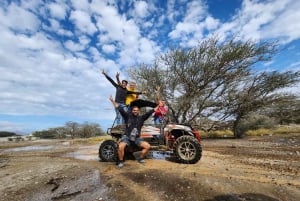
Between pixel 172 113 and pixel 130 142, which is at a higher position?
pixel 172 113

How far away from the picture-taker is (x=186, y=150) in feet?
25.2

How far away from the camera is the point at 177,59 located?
1905 centimetres

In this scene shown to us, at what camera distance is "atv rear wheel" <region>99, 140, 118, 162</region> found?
322 inches

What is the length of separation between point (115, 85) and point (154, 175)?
366 cm

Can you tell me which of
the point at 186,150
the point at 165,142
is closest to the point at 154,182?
the point at 186,150

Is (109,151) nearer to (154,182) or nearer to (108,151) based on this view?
(108,151)

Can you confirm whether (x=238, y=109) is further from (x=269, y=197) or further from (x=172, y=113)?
(x=269, y=197)

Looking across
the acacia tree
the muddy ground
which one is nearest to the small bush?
the acacia tree

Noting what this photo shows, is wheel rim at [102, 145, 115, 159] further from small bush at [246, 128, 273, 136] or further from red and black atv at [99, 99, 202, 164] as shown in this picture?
small bush at [246, 128, 273, 136]

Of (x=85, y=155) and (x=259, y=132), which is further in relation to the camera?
(x=259, y=132)

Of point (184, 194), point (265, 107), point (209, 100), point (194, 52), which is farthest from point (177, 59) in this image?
point (184, 194)

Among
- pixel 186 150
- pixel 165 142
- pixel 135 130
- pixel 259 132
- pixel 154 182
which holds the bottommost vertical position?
pixel 154 182

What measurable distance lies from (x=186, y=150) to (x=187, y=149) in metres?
0.04

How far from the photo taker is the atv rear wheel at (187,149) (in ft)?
24.8
